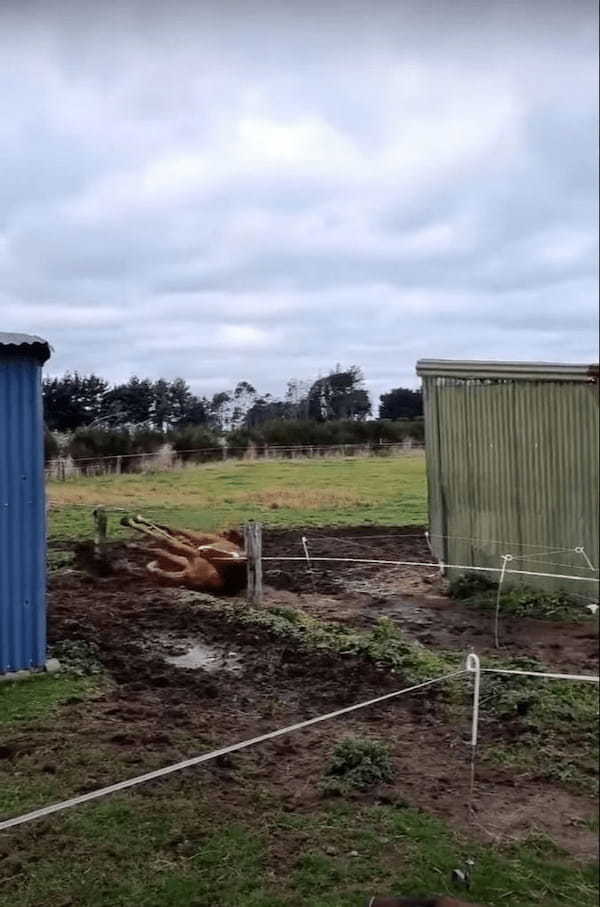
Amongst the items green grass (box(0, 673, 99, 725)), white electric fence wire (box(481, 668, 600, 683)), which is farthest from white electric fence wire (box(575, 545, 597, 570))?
green grass (box(0, 673, 99, 725))

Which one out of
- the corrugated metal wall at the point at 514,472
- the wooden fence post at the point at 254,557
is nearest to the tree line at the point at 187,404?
the corrugated metal wall at the point at 514,472

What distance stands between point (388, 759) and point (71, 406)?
147 cm

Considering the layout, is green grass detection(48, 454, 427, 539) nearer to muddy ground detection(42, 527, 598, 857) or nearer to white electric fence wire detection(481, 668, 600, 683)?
muddy ground detection(42, 527, 598, 857)

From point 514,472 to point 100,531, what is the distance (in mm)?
2493

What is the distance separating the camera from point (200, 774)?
7.90 feet

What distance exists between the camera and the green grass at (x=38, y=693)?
3.25 meters

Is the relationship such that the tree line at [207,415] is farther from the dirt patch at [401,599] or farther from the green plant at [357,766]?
the green plant at [357,766]

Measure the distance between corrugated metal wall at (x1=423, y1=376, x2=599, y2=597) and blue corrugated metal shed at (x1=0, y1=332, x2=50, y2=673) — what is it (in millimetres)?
2616

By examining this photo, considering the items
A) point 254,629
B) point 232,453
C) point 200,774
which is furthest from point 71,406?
point 200,774

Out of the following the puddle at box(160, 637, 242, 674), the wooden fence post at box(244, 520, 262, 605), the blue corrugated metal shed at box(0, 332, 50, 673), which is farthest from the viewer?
the blue corrugated metal shed at box(0, 332, 50, 673)

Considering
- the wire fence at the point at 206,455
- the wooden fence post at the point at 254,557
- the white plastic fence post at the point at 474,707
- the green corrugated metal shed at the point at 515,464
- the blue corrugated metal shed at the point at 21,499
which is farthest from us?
the blue corrugated metal shed at the point at 21,499

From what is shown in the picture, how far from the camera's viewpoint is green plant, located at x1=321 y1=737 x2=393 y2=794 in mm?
1923

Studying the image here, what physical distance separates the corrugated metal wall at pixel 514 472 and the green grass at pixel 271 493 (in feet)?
0.54

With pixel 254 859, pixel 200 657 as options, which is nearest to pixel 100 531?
pixel 200 657
